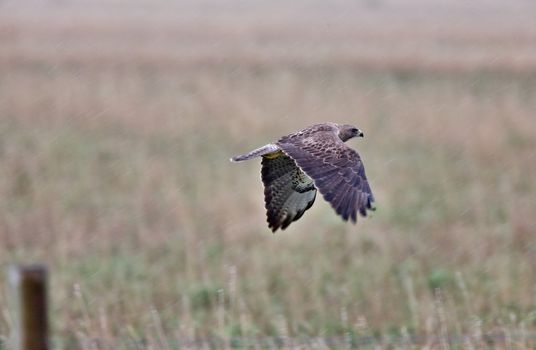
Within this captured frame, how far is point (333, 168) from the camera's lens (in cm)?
476

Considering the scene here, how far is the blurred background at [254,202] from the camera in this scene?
6852mm

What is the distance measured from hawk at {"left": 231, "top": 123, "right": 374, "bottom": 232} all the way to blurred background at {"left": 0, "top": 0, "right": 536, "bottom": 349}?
479 mm

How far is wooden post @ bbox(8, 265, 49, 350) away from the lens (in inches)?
102

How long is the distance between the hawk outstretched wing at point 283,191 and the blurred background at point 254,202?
0.40 meters

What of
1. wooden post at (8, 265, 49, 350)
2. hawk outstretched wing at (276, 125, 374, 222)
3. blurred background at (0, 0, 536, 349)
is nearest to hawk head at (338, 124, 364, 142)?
hawk outstretched wing at (276, 125, 374, 222)

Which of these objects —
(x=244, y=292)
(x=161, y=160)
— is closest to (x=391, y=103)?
(x=161, y=160)

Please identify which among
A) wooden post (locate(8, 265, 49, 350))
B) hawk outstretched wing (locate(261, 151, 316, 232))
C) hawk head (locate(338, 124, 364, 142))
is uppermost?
hawk head (locate(338, 124, 364, 142))

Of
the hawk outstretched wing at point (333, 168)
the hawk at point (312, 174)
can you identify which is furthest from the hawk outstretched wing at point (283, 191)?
the hawk outstretched wing at point (333, 168)

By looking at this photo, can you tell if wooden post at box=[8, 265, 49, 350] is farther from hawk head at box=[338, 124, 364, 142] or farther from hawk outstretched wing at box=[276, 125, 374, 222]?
hawk head at box=[338, 124, 364, 142]

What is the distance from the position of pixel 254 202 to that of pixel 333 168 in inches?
242

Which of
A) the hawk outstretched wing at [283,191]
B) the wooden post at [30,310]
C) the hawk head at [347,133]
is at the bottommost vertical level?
the wooden post at [30,310]

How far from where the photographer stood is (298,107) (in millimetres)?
16531

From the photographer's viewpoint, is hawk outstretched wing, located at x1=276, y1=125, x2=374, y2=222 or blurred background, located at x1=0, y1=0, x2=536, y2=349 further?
blurred background, located at x1=0, y1=0, x2=536, y2=349

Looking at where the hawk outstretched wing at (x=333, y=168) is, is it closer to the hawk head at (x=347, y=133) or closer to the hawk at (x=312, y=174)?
the hawk at (x=312, y=174)
